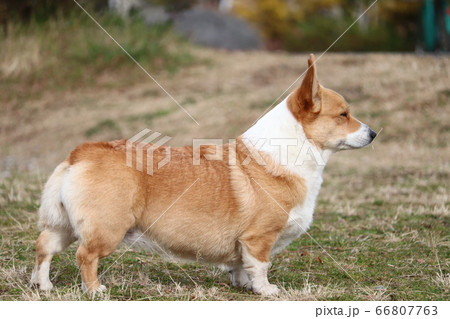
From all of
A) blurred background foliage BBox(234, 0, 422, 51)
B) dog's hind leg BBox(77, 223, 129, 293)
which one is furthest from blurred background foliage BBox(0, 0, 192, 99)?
dog's hind leg BBox(77, 223, 129, 293)

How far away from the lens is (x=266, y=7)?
25.8 metres

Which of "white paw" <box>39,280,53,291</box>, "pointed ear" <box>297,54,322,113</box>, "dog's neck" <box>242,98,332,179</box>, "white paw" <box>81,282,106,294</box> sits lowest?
"white paw" <box>39,280,53,291</box>

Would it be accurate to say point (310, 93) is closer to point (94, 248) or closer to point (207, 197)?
point (207, 197)

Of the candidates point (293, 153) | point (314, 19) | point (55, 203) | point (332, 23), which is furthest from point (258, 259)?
point (314, 19)

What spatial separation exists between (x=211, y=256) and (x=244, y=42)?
2249 cm

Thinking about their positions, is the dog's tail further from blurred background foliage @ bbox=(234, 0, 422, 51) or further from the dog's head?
blurred background foliage @ bbox=(234, 0, 422, 51)

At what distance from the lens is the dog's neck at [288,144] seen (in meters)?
4.31

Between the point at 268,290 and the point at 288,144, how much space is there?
105cm

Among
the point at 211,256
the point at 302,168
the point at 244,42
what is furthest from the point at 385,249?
the point at 244,42

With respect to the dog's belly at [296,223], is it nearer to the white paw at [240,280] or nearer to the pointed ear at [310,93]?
the white paw at [240,280]

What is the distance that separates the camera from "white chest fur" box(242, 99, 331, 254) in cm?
430

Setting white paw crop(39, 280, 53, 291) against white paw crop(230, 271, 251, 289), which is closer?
white paw crop(39, 280, 53, 291)

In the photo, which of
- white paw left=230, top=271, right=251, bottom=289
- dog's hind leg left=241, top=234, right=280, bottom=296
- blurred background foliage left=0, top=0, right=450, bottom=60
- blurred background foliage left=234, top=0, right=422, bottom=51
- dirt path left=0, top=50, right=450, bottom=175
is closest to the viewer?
dog's hind leg left=241, top=234, right=280, bottom=296

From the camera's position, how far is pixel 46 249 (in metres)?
4.18
